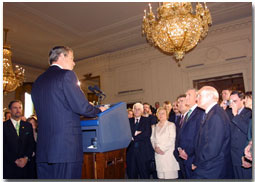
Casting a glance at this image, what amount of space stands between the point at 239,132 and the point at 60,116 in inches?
81.2

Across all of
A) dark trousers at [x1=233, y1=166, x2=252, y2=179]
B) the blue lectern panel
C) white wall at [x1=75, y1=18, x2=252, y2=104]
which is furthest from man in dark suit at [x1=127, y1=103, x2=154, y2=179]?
white wall at [x1=75, y1=18, x2=252, y2=104]

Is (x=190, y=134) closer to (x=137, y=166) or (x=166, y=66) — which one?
(x=137, y=166)

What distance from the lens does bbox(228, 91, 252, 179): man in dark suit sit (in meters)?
2.53

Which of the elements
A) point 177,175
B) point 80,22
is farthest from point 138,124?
point 80,22

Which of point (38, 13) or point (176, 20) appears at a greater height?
point (38, 13)

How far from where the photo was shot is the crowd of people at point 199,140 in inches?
75.8

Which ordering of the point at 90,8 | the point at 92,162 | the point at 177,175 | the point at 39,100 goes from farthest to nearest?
the point at 90,8 → the point at 177,175 → the point at 92,162 → the point at 39,100

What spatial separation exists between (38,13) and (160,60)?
421cm

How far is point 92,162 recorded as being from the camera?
203 cm

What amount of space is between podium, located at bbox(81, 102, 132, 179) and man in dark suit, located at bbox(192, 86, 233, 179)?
2.12 feet

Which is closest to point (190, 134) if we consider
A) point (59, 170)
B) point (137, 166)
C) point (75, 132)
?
point (75, 132)

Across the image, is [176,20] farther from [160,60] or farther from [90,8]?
[160,60]

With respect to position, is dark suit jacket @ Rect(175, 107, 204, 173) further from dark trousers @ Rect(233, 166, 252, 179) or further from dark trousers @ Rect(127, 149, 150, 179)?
dark trousers @ Rect(127, 149, 150, 179)

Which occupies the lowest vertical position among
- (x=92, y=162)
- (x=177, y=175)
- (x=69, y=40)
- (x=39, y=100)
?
(x=177, y=175)
